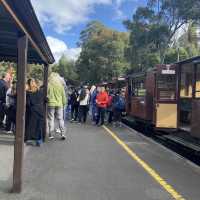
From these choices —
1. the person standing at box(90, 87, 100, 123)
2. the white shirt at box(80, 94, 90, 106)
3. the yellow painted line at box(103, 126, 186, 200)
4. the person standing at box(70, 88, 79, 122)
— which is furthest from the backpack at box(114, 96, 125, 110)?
the yellow painted line at box(103, 126, 186, 200)

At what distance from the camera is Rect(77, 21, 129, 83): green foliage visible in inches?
3012

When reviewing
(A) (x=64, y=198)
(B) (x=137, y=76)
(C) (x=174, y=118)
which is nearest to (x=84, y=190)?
(A) (x=64, y=198)

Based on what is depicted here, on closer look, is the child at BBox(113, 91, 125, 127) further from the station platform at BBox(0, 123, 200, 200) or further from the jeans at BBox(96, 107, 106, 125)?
the station platform at BBox(0, 123, 200, 200)

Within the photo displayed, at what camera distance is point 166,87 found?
18484mm

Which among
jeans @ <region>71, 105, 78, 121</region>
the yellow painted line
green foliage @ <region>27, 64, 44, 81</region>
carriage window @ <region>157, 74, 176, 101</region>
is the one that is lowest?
the yellow painted line

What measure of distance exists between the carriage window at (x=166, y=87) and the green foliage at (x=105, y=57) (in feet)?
181

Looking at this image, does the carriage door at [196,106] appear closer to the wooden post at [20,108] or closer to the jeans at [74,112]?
the wooden post at [20,108]

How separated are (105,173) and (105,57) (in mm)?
68747

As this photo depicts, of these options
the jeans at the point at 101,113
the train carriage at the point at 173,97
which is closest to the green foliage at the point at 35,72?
the jeans at the point at 101,113

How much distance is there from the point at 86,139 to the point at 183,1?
131 feet

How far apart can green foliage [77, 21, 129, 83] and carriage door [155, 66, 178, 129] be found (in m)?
55.5

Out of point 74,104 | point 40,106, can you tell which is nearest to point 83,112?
point 74,104

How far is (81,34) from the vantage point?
101250 mm

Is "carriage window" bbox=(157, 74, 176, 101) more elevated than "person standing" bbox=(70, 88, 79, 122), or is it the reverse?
"carriage window" bbox=(157, 74, 176, 101)
